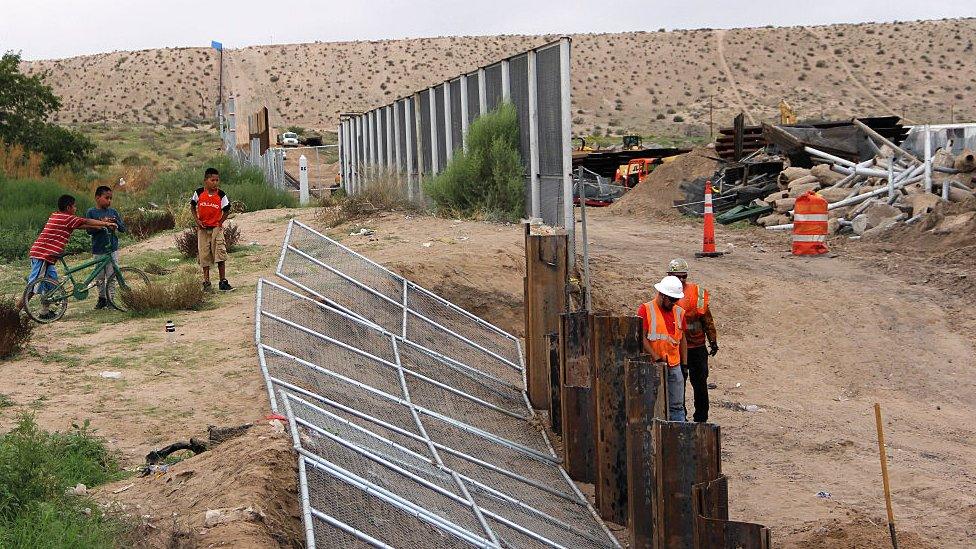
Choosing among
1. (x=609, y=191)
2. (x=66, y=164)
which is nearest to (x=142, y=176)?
(x=66, y=164)

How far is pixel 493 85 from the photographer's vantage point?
18.6m

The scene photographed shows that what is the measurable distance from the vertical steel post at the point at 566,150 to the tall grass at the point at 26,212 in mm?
11103

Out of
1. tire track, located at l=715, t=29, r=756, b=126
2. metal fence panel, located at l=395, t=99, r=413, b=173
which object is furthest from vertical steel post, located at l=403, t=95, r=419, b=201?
tire track, located at l=715, t=29, r=756, b=126

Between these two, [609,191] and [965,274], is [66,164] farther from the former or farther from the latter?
[965,274]

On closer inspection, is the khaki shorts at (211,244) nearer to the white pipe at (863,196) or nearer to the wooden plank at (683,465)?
the wooden plank at (683,465)

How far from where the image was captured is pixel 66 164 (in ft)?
124

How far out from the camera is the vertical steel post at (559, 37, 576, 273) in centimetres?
1414

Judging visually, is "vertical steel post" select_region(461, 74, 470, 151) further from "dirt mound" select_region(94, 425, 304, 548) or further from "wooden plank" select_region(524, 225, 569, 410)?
"dirt mound" select_region(94, 425, 304, 548)

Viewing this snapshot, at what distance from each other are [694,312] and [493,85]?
9.71 meters

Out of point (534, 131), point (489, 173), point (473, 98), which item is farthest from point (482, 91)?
point (534, 131)

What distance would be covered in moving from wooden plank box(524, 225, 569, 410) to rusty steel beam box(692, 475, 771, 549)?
4.71 meters

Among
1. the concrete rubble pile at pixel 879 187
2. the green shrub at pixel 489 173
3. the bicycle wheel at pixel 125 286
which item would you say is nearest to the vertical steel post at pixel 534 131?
the green shrub at pixel 489 173

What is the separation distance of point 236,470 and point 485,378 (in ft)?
16.4

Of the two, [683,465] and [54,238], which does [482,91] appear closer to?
[54,238]
